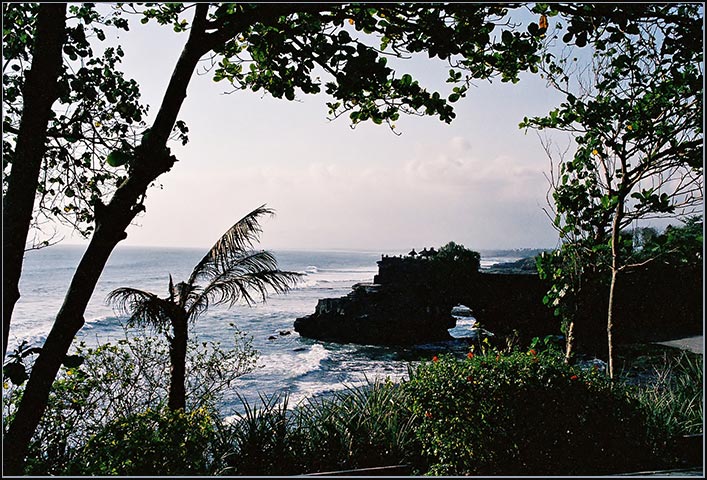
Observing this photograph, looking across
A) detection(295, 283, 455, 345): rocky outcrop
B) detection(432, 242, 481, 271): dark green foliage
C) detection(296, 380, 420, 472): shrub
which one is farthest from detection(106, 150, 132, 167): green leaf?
detection(432, 242, 481, 271): dark green foliage

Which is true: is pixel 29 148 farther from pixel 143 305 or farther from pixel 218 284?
pixel 218 284

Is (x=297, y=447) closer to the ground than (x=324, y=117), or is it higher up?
closer to the ground

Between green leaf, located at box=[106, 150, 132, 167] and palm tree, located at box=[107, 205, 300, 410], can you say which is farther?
palm tree, located at box=[107, 205, 300, 410]

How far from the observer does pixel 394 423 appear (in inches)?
138

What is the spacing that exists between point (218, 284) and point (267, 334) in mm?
15622

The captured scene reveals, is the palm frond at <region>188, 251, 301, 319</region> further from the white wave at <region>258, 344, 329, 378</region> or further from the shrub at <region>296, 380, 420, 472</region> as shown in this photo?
the white wave at <region>258, 344, 329, 378</region>

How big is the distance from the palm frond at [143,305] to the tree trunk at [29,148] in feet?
9.27

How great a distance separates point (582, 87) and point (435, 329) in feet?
50.0

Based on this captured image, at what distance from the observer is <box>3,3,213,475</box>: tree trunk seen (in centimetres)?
193

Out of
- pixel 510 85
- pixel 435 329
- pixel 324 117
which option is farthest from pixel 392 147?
pixel 435 329

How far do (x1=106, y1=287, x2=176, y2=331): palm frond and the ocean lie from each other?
357mm

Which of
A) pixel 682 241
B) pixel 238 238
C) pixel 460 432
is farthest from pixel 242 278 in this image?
pixel 682 241

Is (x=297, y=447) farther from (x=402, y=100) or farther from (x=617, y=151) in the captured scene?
(x=617, y=151)

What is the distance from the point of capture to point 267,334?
→ 2047cm
